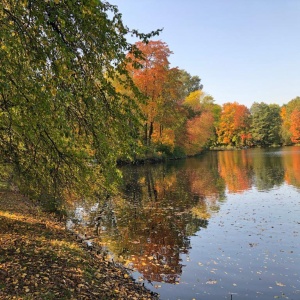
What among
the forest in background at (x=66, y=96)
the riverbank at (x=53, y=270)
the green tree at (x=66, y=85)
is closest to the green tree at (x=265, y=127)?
the riverbank at (x=53, y=270)

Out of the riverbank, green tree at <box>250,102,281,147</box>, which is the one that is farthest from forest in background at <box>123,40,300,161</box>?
the riverbank

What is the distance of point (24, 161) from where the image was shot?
817 cm

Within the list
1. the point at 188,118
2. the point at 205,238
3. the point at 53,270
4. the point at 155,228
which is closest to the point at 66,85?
the point at 53,270

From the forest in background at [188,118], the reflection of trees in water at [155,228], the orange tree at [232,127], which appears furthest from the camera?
the orange tree at [232,127]

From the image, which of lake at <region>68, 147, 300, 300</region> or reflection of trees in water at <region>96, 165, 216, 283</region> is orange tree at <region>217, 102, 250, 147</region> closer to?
lake at <region>68, 147, 300, 300</region>

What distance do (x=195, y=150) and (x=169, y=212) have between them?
1832 inches

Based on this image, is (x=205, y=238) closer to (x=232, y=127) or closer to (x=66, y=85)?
(x=66, y=85)

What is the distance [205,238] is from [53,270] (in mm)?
6100

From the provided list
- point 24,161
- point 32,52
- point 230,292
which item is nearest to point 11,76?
point 32,52

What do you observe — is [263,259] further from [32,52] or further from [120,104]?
[32,52]

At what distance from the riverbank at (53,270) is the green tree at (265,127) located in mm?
85490

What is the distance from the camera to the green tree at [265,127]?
8844 cm

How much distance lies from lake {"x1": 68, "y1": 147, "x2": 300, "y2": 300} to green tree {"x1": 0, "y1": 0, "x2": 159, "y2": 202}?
3.29 meters

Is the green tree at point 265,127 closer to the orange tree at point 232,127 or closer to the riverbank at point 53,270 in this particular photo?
the orange tree at point 232,127
